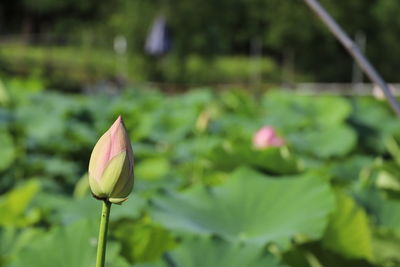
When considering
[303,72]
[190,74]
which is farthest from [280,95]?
[303,72]

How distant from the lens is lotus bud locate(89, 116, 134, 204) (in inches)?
11.0

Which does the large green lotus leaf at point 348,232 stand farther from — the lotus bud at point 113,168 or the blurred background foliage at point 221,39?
the blurred background foliage at point 221,39

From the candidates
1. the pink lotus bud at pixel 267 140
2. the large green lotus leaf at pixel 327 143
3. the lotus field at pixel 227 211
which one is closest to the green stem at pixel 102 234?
the lotus field at pixel 227 211

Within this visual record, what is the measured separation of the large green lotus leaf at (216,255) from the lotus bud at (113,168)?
0.54 ft

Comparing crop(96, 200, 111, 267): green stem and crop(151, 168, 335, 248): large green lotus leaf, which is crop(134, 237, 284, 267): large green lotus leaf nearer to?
crop(151, 168, 335, 248): large green lotus leaf

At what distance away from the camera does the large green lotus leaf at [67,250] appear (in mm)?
468

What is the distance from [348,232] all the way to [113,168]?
30cm

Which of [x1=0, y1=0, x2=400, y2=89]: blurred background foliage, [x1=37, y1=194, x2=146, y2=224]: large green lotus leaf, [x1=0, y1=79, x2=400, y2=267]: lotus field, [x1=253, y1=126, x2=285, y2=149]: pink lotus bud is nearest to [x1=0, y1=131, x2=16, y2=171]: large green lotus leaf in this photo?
[x1=0, y1=79, x2=400, y2=267]: lotus field

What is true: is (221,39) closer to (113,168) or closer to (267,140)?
(267,140)

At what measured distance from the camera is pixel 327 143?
108cm

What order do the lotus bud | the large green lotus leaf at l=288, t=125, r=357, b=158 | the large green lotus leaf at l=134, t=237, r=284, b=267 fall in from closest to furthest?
the lotus bud
the large green lotus leaf at l=134, t=237, r=284, b=267
the large green lotus leaf at l=288, t=125, r=357, b=158

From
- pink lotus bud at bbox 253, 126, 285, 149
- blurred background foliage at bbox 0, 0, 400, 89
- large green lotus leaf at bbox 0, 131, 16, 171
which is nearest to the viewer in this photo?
pink lotus bud at bbox 253, 126, 285, 149

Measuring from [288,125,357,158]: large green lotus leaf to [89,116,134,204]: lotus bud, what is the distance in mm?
785

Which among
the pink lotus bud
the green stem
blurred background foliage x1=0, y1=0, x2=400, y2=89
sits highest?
the green stem
